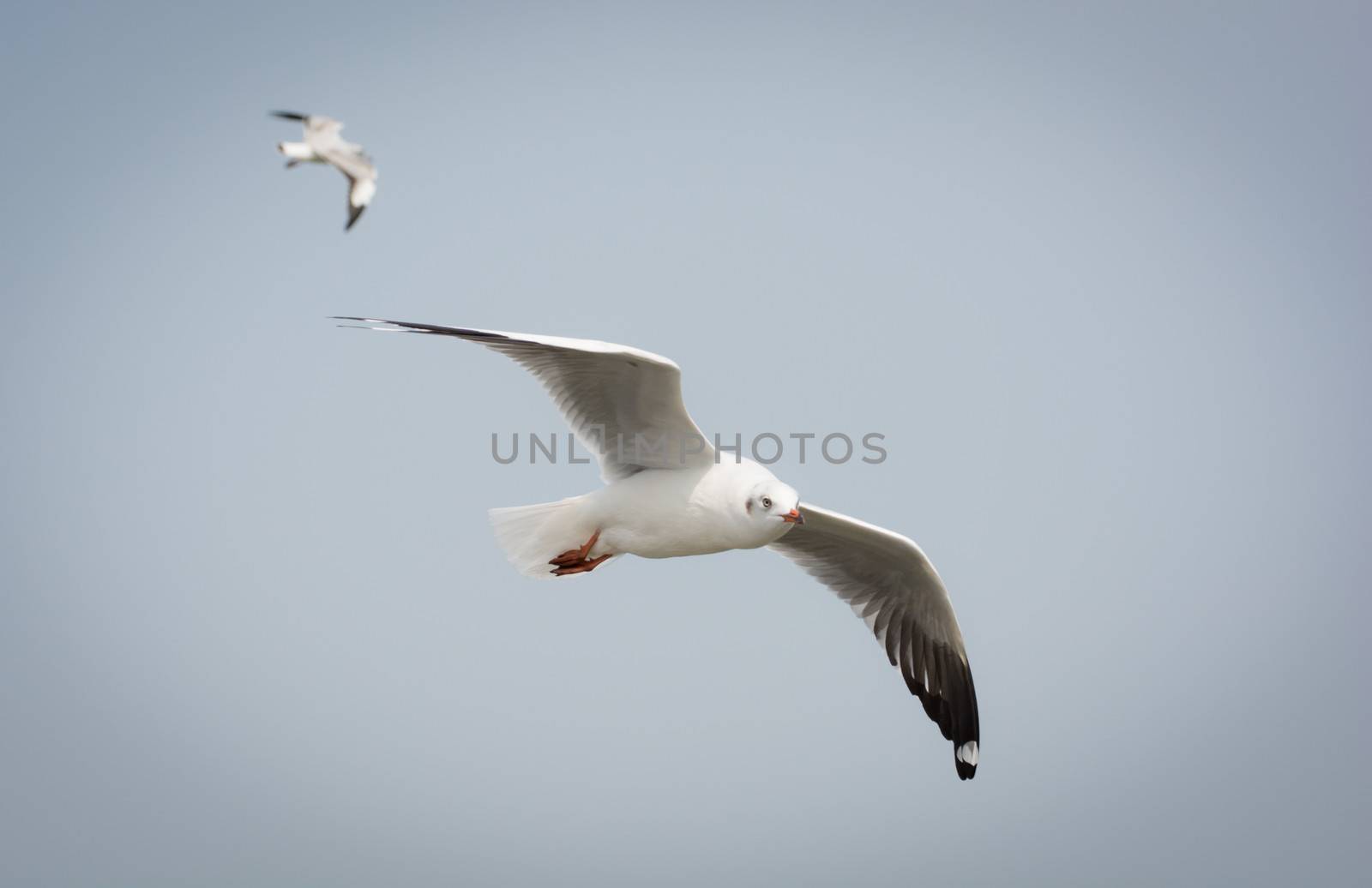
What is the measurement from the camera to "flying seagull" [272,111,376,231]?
6.79 m

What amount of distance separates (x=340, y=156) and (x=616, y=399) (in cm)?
214

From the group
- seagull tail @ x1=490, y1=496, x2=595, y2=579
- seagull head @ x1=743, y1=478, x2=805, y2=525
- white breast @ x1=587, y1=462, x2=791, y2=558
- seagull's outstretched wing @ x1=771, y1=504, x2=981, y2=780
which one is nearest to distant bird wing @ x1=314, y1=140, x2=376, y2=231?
seagull tail @ x1=490, y1=496, x2=595, y2=579

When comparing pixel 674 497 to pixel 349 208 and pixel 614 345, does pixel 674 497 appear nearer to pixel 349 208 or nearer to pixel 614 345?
pixel 614 345

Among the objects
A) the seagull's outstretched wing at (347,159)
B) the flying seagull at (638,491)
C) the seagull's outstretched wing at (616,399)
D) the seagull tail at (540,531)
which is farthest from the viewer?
the seagull's outstretched wing at (347,159)

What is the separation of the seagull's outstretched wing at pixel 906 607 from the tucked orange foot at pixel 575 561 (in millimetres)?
1251

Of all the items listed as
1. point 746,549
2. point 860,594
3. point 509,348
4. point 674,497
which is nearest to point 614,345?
point 509,348

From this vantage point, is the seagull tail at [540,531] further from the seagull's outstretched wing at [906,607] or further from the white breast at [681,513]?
the seagull's outstretched wing at [906,607]

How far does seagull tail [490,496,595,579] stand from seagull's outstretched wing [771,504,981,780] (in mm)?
1328

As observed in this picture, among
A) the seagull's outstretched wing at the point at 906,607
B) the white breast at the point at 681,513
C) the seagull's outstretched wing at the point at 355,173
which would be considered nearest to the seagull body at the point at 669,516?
the white breast at the point at 681,513

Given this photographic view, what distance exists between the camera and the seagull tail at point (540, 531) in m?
6.41

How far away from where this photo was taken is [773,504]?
5992 millimetres

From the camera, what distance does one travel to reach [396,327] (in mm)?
5102

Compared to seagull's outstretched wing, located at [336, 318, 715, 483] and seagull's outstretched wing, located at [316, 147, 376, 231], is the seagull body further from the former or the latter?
seagull's outstretched wing, located at [316, 147, 376, 231]

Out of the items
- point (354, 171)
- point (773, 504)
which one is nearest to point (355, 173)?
point (354, 171)
